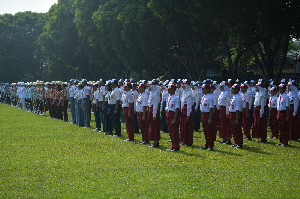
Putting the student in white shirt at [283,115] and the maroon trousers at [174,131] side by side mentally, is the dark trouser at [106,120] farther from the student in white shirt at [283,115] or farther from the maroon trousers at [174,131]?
the student in white shirt at [283,115]

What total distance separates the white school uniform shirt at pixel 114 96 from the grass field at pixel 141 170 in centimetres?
238

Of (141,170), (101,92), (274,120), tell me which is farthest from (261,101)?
(141,170)

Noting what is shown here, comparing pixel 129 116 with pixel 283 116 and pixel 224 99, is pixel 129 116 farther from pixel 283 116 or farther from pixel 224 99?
pixel 283 116

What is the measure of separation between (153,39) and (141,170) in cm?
2936

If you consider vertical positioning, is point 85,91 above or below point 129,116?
above

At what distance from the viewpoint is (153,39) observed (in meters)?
40.5

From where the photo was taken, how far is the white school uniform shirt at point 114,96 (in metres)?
19.8

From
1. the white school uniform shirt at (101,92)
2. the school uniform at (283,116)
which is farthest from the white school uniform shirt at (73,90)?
the school uniform at (283,116)

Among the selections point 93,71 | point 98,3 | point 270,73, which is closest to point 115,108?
point 270,73

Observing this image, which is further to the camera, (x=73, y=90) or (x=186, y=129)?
(x=73, y=90)

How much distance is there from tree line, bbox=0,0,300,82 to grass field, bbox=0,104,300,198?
11810mm

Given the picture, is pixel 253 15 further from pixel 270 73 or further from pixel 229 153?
pixel 229 153

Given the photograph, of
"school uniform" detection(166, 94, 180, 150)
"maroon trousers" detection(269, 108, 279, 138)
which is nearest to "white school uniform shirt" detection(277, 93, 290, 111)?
"maroon trousers" detection(269, 108, 279, 138)

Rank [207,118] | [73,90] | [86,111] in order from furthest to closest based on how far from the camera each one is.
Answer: [73,90]
[86,111]
[207,118]
